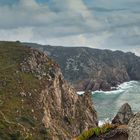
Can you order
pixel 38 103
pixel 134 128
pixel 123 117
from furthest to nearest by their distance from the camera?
pixel 38 103, pixel 123 117, pixel 134 128

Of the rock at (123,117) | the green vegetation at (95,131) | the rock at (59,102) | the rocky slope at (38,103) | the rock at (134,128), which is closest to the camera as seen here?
the rock at (134,128)

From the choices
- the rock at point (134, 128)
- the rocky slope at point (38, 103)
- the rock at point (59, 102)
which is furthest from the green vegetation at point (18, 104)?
the rock at point (134, 128)

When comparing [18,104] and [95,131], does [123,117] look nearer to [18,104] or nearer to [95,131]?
[95,131]

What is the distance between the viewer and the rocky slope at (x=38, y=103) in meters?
143

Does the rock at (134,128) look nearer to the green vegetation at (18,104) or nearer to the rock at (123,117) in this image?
the rock at (123,117)

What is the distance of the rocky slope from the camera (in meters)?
143

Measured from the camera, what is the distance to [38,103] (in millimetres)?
163750

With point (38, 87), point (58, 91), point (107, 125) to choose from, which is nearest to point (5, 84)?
point (38, 87)

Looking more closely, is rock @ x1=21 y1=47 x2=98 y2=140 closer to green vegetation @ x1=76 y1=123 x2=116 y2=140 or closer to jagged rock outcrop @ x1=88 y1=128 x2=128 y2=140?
green vegetation @ x1=76 y1=123 x2=116 y2=140

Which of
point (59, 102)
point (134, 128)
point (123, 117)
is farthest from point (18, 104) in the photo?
point (134, 128)

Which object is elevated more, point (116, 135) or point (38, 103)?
point (116, 135)

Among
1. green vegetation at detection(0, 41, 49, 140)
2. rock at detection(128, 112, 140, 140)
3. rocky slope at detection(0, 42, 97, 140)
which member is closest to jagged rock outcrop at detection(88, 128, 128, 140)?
rock at detection(128, 112, 140, 140)

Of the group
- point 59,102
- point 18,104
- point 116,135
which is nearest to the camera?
point 116,135

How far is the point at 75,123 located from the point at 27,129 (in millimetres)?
37262
